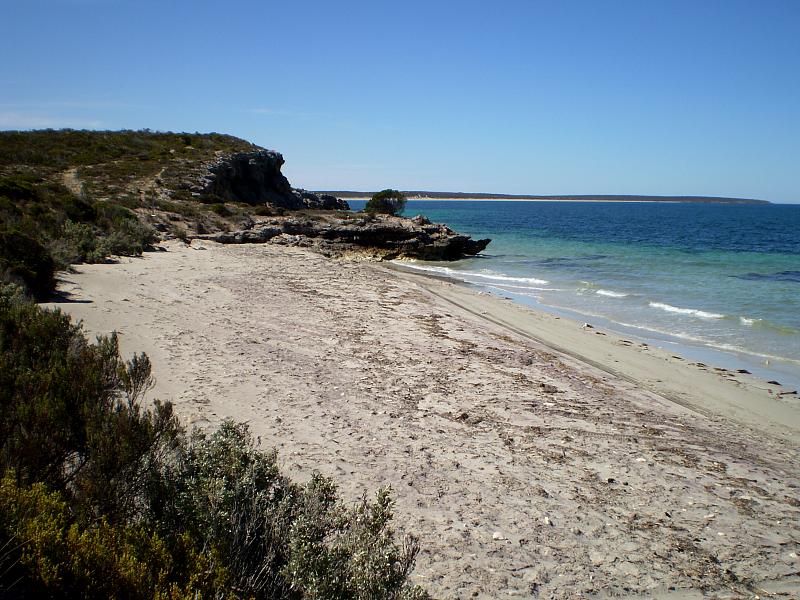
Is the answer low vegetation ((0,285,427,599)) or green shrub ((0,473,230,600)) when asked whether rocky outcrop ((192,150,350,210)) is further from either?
green shrub ((0,473,230,600))

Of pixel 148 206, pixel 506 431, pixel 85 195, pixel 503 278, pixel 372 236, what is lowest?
pixel 506 431

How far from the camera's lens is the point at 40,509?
2660mm

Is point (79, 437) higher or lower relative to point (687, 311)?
higher

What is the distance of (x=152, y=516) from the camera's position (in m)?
3.22

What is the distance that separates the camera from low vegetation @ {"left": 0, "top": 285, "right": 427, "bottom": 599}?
7.93ft

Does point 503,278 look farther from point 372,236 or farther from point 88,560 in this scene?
point 88,560

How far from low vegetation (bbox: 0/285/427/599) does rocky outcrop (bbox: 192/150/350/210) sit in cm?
3394

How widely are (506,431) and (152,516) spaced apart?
4632 mm

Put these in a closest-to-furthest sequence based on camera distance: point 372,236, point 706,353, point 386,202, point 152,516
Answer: point 152,516 < point 706,353 < point 372,236 < point 386,202

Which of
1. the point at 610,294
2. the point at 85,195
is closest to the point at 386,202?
the point at 85,195

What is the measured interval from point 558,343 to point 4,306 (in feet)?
34.7

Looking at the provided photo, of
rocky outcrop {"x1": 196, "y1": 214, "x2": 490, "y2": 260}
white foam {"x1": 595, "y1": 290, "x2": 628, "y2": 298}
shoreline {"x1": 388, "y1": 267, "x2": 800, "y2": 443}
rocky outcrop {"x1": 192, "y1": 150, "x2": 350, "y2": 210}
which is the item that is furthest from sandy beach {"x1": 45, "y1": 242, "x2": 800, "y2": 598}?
rocky outcrop {"x1": 192, "y1": 150, "x2": 350, "y2": 210}

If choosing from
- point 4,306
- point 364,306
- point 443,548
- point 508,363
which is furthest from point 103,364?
point 364,306

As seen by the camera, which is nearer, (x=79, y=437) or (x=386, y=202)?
(x=79, y=437)
